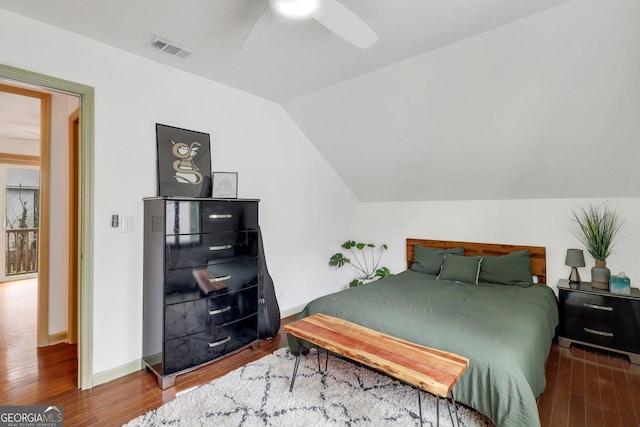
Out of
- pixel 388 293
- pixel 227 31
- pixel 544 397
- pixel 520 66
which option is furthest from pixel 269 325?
pixel 520 66

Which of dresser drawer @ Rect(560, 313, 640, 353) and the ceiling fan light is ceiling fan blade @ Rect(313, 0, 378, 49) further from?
dresser drawer @ Rect(560, 313, 640, 353)

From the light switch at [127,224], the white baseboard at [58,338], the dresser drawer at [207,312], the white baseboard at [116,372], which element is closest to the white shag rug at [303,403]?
the dresser drawer at [207,312]

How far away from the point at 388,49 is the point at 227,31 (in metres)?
1.21

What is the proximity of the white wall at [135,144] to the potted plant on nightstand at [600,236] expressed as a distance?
3101 millimetres

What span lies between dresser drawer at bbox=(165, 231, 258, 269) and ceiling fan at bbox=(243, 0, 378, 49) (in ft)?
5.44

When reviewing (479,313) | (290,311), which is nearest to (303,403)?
(479,313)

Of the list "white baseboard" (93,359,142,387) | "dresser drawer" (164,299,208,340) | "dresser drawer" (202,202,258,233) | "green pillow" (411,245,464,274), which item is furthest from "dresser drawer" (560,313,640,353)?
"white baseboard" (93,359,142,387)

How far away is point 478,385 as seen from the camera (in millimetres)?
1741

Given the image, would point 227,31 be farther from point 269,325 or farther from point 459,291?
point 459,291

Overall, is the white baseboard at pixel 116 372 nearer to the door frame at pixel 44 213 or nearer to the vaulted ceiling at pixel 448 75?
the door frame at pixel 44 213

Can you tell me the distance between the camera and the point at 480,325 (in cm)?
208

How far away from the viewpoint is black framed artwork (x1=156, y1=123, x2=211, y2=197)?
2643mm

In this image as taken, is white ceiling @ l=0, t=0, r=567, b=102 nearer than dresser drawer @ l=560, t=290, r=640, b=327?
Yes

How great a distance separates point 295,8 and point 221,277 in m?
2.02
